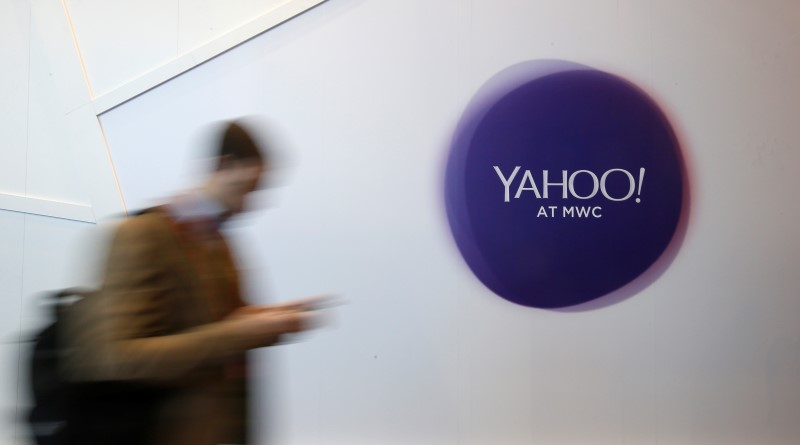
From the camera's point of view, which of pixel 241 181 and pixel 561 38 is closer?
pixel 241 181

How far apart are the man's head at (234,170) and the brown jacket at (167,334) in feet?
0.36

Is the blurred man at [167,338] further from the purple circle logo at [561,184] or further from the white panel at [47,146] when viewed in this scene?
the white panel at [47,146]

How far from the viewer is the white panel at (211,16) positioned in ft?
11.7

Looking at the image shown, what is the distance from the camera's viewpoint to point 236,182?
5.29 ft

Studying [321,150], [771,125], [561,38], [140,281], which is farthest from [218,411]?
[771,125]

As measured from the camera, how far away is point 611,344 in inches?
137

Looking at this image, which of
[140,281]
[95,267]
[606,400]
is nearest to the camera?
[140,281]

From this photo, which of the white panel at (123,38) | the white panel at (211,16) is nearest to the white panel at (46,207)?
the white panel at (123,38)

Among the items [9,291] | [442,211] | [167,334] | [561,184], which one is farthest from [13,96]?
[167,334]

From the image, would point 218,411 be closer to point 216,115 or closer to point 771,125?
point 216,115

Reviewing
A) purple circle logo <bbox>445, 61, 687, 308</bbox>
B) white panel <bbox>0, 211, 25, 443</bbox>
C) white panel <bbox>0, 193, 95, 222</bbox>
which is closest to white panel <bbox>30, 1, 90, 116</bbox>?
white panel <bbox>0, 193, 95, 222</bbox>

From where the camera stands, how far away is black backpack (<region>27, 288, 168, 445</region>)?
136cm

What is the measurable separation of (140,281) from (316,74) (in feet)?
7.58

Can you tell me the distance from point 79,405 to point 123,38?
261cm
